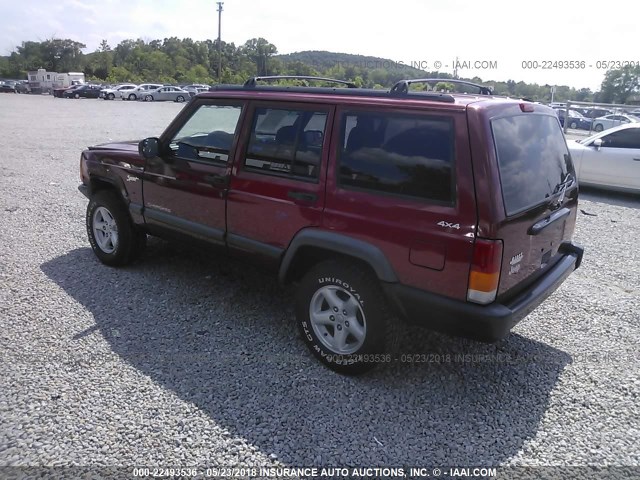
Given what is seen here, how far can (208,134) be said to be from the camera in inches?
159

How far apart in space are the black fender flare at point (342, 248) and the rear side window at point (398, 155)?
34 centimetres

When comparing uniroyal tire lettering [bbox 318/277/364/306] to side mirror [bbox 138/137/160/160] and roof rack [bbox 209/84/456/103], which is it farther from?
side mirror [bbox 138/137/160/160]

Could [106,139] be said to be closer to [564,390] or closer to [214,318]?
[214,318]

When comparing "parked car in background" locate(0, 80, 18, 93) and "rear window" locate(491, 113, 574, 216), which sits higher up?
"parked car in background" locate(0, 80, 18, 93)

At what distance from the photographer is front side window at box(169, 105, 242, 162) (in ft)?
12.6

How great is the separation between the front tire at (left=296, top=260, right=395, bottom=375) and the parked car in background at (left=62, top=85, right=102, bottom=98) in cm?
5008

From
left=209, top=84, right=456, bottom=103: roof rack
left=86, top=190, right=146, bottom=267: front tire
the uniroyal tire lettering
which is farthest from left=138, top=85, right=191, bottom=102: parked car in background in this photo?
the uniroyal tire lettering

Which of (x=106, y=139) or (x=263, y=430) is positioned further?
(x=106, y=139)

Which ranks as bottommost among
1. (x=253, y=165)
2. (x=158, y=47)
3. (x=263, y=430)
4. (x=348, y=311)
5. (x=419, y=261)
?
(x=263, y=430)

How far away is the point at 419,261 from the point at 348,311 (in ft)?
2.12

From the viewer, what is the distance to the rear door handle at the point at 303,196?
321 cm

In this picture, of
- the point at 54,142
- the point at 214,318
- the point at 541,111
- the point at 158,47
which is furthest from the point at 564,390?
the point at 158,47

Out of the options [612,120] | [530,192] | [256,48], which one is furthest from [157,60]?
[530,192]

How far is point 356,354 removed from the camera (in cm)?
315
